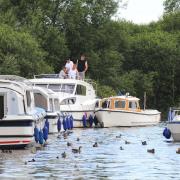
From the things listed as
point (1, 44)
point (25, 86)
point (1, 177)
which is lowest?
point (1, 177)

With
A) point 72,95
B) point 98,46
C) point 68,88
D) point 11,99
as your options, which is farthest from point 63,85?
point 98,46

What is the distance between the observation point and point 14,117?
32.3 m

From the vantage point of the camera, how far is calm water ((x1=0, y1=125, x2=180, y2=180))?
25078mm

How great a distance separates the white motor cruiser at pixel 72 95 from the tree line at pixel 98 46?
12754 mm

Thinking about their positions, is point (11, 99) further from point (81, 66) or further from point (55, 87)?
point (81, 66)

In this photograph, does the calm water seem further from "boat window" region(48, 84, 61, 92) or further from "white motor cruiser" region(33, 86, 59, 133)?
"boat window" region(48, 84, 61, 92)

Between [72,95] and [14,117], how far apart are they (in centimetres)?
2196

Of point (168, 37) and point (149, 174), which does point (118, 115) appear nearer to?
point (149, 174)

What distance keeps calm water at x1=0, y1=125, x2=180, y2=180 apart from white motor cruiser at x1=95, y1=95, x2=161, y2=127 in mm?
16880

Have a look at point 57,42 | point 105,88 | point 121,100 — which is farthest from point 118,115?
point 57,42

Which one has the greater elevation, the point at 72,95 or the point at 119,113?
the point at 72,95

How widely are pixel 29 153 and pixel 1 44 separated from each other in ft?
120

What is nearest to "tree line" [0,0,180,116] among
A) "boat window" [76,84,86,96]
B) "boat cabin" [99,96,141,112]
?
"boat window" [76,84,86,96]

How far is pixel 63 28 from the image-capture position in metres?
83.6
